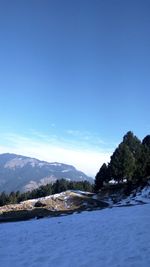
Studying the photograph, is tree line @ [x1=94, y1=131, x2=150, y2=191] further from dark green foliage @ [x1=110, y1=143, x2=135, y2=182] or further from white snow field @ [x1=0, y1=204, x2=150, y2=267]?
white snow field @ [x1=0, y1=204, x2=150, y2=267]

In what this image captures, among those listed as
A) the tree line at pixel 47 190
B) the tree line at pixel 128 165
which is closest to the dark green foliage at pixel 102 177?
the tree line at pixel 128 165

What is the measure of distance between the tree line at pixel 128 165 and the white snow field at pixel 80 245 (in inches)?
2042

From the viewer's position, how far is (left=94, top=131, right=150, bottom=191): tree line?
7612 centimetres

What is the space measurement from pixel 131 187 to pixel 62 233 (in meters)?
52.7

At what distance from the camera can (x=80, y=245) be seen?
17.3m

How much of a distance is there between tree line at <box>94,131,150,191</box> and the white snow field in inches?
2042

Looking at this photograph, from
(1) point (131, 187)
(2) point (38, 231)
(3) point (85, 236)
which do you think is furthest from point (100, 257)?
(1) point (131, 187)

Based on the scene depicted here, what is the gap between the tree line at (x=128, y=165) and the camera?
2997 inches

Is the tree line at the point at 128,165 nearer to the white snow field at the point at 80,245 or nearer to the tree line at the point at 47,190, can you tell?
the tree line at the point at 47,190

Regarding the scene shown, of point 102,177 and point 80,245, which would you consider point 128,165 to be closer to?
point 102,177

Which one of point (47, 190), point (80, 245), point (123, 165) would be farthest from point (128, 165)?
point (80, 245)

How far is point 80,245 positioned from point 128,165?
66.8 metres

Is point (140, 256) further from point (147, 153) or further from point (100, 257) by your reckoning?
point (147, 153)

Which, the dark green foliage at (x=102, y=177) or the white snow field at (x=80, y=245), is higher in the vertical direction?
the dark green foliage at (x=102, y=177)
